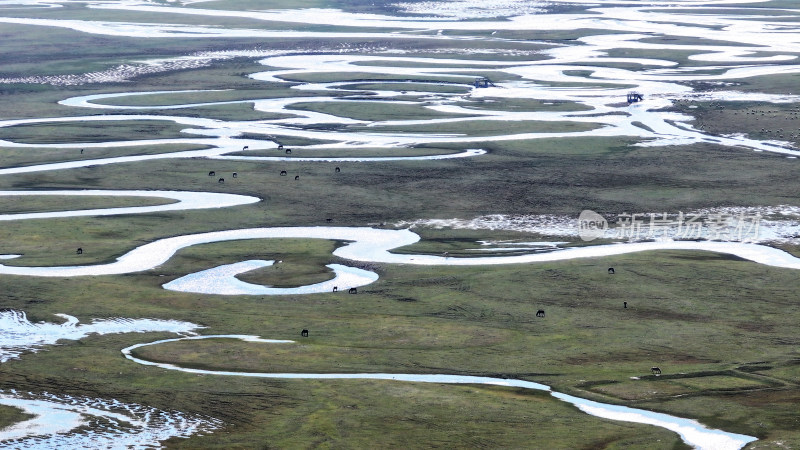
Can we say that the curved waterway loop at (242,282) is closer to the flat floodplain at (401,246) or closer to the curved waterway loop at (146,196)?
the flat floodplain at (401,246)

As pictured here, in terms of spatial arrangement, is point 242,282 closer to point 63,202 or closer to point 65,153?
point 63,202

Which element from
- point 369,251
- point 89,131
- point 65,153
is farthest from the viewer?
point 89,131

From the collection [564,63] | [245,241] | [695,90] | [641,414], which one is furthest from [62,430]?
[564,63]

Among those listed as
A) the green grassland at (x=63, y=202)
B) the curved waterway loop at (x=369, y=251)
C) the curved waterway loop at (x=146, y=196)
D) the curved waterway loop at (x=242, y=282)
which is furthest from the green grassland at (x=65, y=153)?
the curved waterway loop at (x=242, y=282)

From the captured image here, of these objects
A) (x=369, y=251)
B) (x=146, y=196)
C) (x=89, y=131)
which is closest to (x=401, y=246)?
(x=369, y=251)

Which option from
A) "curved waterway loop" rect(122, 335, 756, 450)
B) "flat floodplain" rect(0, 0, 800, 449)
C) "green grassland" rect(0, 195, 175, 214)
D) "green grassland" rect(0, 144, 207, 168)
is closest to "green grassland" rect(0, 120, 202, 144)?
"flat floodplain" rect(0, 0, 800, 449)
